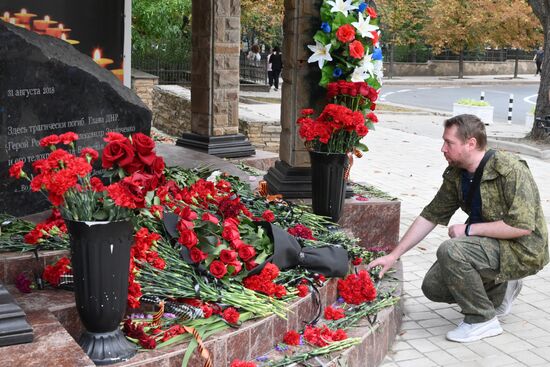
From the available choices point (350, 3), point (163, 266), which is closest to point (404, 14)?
point (350, 3)

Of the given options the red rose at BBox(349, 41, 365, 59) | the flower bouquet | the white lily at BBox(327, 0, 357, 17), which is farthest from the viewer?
the white lily at BBox(327, 0, 357, 17)

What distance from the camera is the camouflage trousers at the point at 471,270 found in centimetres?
532

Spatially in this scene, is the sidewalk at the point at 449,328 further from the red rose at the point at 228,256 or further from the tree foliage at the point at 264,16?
the tree foliage at the point at 264,16

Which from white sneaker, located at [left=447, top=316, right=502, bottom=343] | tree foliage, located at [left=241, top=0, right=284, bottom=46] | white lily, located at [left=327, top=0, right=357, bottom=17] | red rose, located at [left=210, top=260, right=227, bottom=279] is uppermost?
tree foliage, located at [left=241, top=0, right=284, bottom=46]

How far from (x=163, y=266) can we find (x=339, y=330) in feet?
3.66

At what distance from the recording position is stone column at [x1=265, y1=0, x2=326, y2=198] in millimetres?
6875

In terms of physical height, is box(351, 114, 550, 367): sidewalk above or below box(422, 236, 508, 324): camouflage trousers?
below

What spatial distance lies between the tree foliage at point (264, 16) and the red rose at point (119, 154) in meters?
24.7

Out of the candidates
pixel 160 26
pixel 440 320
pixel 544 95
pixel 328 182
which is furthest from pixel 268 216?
pixel 160 26

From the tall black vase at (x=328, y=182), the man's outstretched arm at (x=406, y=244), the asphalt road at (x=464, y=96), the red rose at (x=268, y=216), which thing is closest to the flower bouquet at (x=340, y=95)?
the tall black vase at (x=328, y=182)

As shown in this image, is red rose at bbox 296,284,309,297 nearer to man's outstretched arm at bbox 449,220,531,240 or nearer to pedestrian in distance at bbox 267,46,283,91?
man's outstretched arm at bbox 449,220,531,240

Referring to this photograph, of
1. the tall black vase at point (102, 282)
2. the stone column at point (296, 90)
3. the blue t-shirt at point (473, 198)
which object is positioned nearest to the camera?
the tall black vase at point (102, 282)

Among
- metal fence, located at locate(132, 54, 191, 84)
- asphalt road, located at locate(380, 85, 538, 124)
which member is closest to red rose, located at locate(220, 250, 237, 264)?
metal fence, located at locate(132, 54, 191, 84)

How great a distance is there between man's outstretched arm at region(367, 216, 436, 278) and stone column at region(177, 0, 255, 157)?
4272 mm
